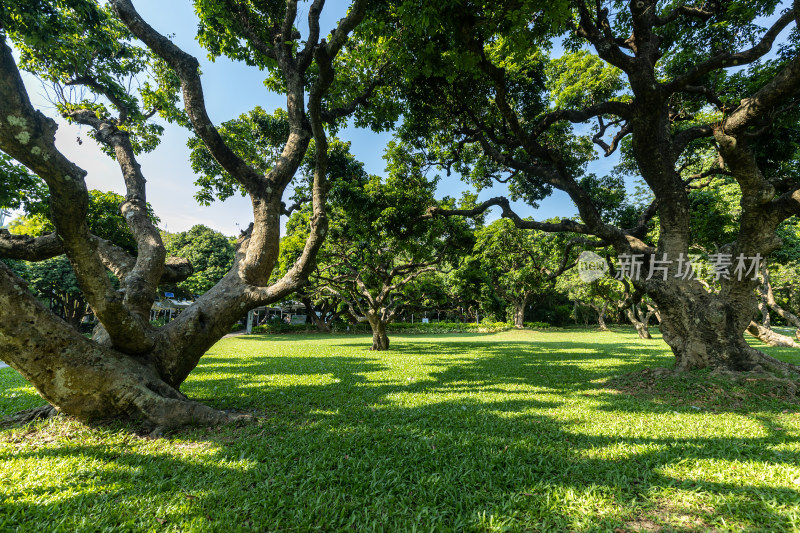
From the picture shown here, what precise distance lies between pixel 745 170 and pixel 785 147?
2648mm

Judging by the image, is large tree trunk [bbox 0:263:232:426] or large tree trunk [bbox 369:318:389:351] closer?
large tree trunk [bbox 0:263:232:426]

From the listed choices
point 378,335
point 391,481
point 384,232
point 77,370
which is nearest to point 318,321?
point 378,335

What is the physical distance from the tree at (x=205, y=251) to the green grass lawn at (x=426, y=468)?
2785 centimetres

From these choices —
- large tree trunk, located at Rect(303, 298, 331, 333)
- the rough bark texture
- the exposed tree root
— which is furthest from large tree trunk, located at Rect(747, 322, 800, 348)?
large tree trunk, located at Rect(303, 298, 331, 333)

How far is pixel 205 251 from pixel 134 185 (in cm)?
3227

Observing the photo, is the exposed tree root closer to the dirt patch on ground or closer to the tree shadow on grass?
the tree shadow on grass

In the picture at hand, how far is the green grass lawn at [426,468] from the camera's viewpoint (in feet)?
7.27

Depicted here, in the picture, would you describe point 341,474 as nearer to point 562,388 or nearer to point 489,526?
point 489,526

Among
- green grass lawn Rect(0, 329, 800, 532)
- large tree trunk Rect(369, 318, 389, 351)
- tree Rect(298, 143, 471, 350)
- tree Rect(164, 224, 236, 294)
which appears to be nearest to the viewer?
green grass lawn Rect(0, 329, 800, 532)

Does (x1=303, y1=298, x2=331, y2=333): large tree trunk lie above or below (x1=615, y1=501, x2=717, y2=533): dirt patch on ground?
below

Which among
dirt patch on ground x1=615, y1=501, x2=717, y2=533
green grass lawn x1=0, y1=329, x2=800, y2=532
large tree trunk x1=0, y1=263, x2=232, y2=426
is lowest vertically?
green grass lawn x1=0, y1=329, x2=800, y2=532

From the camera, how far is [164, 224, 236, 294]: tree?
99.5 feet

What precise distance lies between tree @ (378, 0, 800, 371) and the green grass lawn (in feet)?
6.65

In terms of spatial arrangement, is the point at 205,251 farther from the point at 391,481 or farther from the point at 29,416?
the point at 391,481
